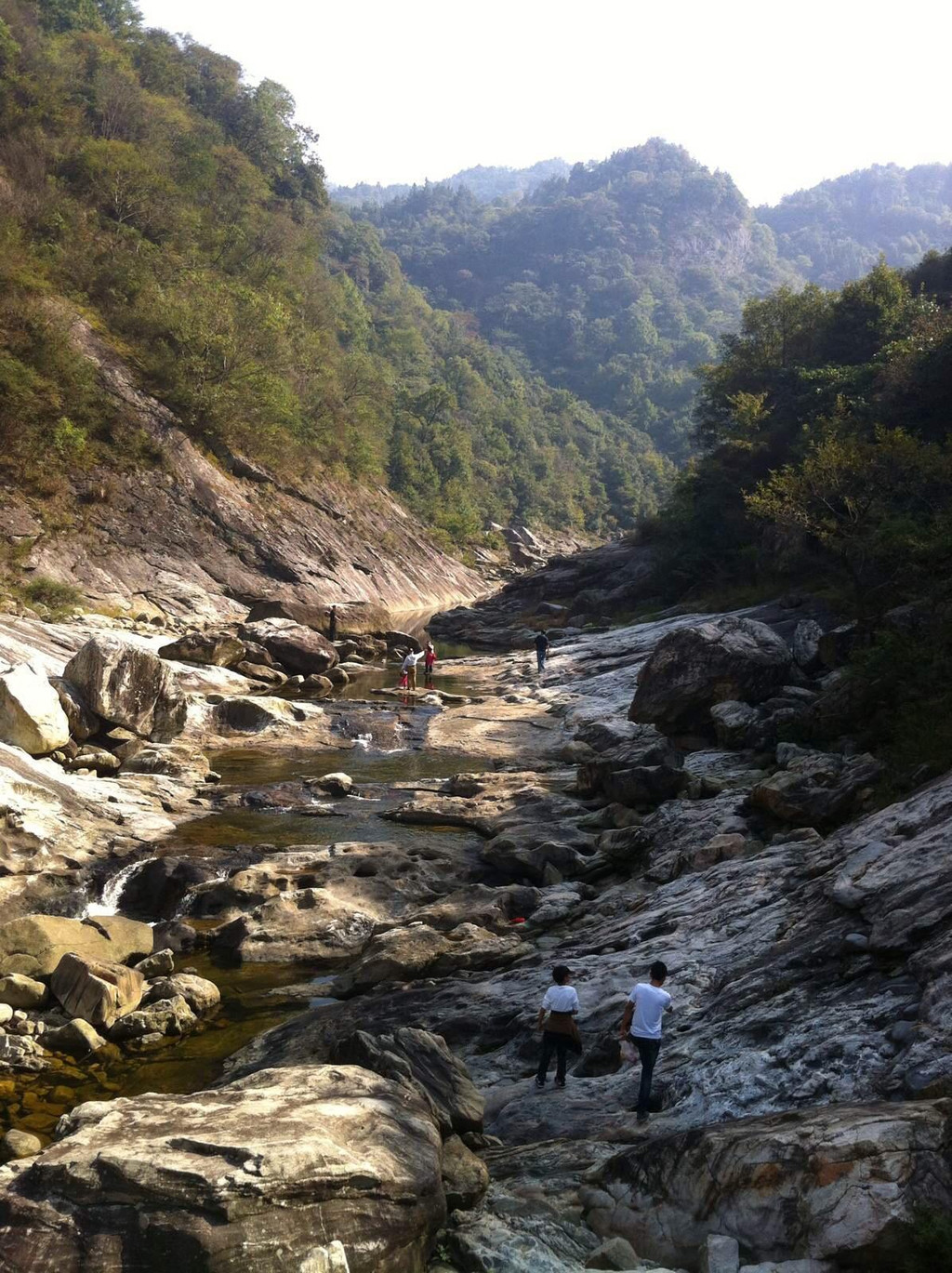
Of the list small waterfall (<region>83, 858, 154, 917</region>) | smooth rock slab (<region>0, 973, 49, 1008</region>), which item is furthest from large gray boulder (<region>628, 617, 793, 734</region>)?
smooth rock slab (<region>0, 973, 49, 1008</region>)

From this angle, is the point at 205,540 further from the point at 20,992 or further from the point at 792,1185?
the point at 792,1185

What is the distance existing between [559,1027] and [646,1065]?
1.09m

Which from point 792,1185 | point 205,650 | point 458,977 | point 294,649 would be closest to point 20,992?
point 458,977

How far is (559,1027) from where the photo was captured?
9438 mm

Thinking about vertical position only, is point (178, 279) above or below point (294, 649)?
above

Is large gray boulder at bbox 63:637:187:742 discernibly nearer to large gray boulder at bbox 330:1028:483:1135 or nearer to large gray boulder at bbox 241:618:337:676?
large gray boulder at bbox 241:618:337:676

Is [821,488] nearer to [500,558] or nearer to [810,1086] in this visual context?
[810,1086]

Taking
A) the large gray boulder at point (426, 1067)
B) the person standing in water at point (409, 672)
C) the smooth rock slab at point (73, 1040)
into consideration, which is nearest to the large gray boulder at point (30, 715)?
the smooth rock slab at point (73, 1040)

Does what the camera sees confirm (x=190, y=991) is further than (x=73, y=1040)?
Yes

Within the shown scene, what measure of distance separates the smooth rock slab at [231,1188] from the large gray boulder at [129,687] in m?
15.7

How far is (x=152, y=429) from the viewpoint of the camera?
47562 mm

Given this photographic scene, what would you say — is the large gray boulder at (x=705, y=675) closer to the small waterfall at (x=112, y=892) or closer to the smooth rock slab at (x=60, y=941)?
the small waterfall at (x=112, y=892)

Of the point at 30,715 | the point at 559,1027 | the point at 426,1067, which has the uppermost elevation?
the point at 30,715

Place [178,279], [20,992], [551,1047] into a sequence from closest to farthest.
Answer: [551,1047], [20,992], [178,279]
